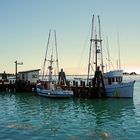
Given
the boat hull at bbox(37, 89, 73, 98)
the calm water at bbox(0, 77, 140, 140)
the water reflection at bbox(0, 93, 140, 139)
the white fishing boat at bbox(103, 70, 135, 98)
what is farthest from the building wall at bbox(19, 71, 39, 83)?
the calm water at bbox(0, 77, 140, 140)

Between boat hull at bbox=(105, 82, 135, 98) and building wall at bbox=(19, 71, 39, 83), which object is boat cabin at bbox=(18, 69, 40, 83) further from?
boat hull at bbox=(105, 82, 135, 98)

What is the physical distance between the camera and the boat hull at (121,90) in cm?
5844

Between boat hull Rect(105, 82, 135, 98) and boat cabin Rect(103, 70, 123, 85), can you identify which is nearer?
boat hull Rect(105, 82, 135, 98)

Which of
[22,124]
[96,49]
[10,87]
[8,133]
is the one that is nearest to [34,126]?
[22,124]

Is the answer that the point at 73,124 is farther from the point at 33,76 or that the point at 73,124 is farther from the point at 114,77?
the point at 33,76

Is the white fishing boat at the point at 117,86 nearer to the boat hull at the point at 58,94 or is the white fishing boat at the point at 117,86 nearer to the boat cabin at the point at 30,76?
the boat hull at the point at 58,94

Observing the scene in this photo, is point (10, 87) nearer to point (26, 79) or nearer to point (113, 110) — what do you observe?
point (26, 79)

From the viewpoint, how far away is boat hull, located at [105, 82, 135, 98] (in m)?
58.4

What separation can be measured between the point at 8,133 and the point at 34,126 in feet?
13.1

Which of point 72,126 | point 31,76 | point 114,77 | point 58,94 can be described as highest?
point 31,76

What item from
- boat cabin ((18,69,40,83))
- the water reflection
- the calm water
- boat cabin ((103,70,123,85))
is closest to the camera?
the calm water

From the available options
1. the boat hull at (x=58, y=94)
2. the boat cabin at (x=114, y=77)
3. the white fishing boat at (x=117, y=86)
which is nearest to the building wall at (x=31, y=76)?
the boat hull at (x=58, y=94)

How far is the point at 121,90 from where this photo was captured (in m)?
58.9

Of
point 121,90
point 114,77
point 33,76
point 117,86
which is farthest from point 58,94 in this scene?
point 33,76
